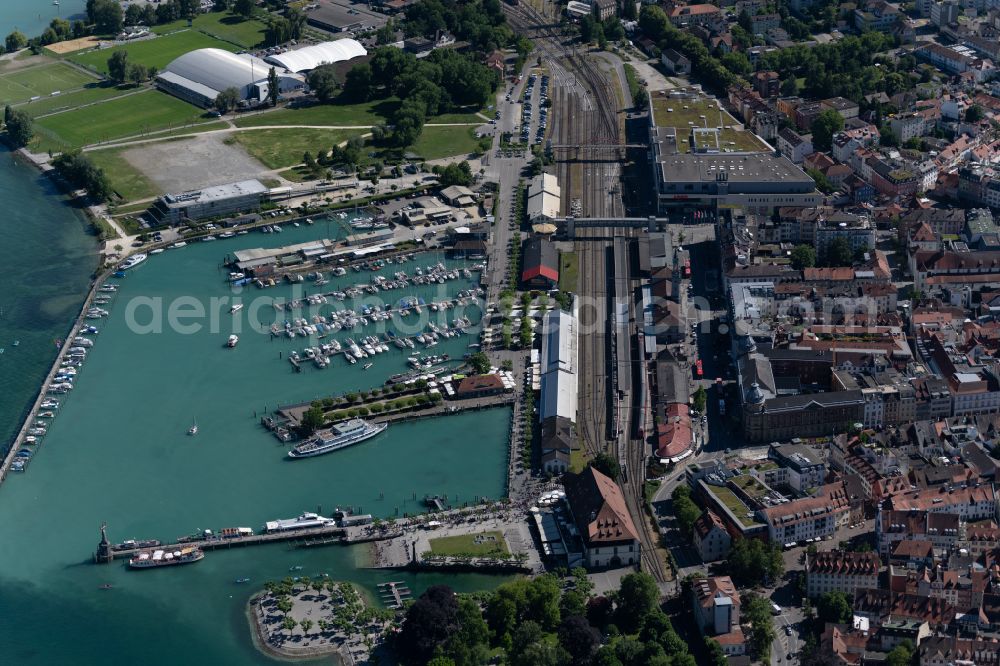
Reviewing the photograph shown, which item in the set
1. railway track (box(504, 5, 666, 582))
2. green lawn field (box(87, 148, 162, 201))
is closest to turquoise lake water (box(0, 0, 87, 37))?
green lawn field (box(87, 148, 162, 201))

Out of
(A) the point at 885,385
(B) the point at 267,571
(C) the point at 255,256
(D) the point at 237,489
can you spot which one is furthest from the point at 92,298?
(A) the point at 885,385

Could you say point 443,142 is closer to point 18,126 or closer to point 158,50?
point 18,126

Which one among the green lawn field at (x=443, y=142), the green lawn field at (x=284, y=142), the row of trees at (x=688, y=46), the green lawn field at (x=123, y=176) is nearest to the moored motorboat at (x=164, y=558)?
the green lawn field at (x=123, y=176)

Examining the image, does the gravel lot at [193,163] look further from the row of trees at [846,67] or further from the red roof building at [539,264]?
the row of trees at [846,67]

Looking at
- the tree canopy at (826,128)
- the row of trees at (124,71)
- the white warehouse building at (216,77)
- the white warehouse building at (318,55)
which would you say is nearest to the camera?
the tree canopy at (826,128)

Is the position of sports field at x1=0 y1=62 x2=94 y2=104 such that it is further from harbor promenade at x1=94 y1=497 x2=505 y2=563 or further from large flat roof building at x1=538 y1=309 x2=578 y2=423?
harbor promenade at x1=94 y1=497 x2=505 y2=563

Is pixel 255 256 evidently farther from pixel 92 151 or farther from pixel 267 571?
pixel 267 571

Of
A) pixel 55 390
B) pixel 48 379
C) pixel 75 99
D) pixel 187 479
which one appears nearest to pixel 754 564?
pixel 187 479
